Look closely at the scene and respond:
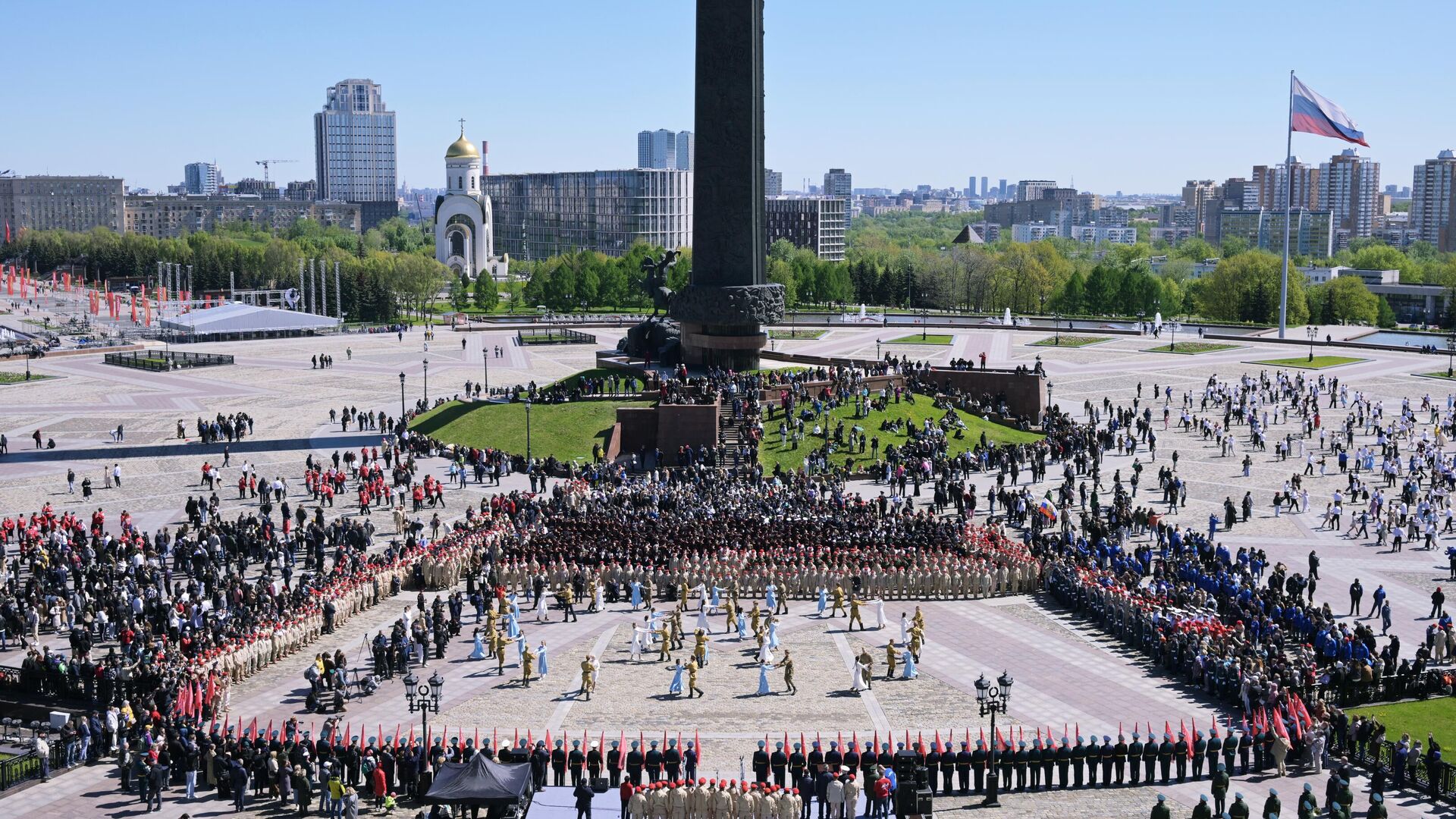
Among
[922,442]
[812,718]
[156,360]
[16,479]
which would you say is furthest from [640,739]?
[156,360]

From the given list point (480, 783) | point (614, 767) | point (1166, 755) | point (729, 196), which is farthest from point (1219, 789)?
point (729, 196)

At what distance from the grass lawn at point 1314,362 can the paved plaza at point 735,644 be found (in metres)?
9.42

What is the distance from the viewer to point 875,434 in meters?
54.4

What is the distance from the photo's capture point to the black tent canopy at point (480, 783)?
848 inches

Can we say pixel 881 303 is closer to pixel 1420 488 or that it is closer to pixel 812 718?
pixel 1420 488

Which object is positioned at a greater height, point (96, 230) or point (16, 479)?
point (96, 230)

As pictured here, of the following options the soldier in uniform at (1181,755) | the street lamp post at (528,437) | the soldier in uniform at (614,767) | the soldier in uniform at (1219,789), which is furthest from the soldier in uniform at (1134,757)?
the street lamp post at (528,437)

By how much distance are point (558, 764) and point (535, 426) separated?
32771mm

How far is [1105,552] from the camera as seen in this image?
37625 mm

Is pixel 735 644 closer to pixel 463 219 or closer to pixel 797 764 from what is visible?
pixel 797 764

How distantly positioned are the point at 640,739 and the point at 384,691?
24.7 feet

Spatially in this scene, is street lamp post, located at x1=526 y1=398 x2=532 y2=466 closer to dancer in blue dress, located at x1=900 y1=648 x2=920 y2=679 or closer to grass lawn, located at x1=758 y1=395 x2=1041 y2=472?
grass lawn, located at x1=758 y1=395 x2=1041 y2=472

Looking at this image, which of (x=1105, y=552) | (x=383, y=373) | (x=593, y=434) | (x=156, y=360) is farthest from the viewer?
(x=156, y=360)

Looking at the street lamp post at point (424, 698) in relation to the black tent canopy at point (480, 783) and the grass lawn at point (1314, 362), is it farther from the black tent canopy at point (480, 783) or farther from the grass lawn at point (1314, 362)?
the grass lawn at point (1314, 362)
